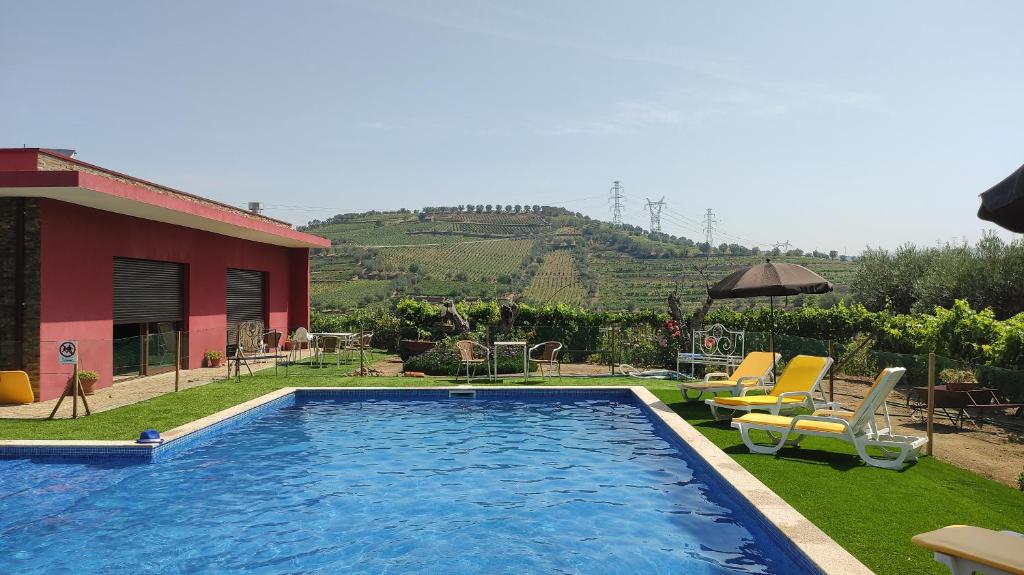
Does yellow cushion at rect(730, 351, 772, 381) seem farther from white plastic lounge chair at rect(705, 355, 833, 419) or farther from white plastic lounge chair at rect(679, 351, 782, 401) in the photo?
white plastic lounge chair at rect(705, 355, 833, 419)

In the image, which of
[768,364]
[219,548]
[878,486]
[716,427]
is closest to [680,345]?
[768,364]

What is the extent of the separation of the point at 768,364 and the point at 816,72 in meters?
6.94

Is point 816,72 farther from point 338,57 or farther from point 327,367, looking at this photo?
point 327,367

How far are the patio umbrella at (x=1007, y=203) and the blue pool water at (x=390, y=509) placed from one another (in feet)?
7.96

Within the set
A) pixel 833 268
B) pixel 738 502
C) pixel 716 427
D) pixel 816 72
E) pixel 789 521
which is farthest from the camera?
pixel 833 268

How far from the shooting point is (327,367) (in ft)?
54.9

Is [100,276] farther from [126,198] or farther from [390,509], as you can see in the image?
[390,509]

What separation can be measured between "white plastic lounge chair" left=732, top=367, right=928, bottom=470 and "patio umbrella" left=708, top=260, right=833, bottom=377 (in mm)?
2958

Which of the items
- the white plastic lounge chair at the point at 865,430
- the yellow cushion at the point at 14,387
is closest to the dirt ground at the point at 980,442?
the white plastic lounge chair at the point at 865,430

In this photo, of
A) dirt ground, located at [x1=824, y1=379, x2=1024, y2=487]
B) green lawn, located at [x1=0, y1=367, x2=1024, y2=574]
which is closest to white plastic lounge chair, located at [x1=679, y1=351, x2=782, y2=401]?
green lawn, located at [x1=0, y1=367, x2=1024, y2=574]

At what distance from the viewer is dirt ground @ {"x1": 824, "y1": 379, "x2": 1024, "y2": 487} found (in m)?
6.84

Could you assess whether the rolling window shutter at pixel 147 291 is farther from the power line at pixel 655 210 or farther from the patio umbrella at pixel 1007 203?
the power line at pixel 655 210

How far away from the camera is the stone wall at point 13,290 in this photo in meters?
11.0

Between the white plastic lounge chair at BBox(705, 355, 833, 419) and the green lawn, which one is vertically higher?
the white plastic lounge chair at BBox(705, 355, 833, 419)
